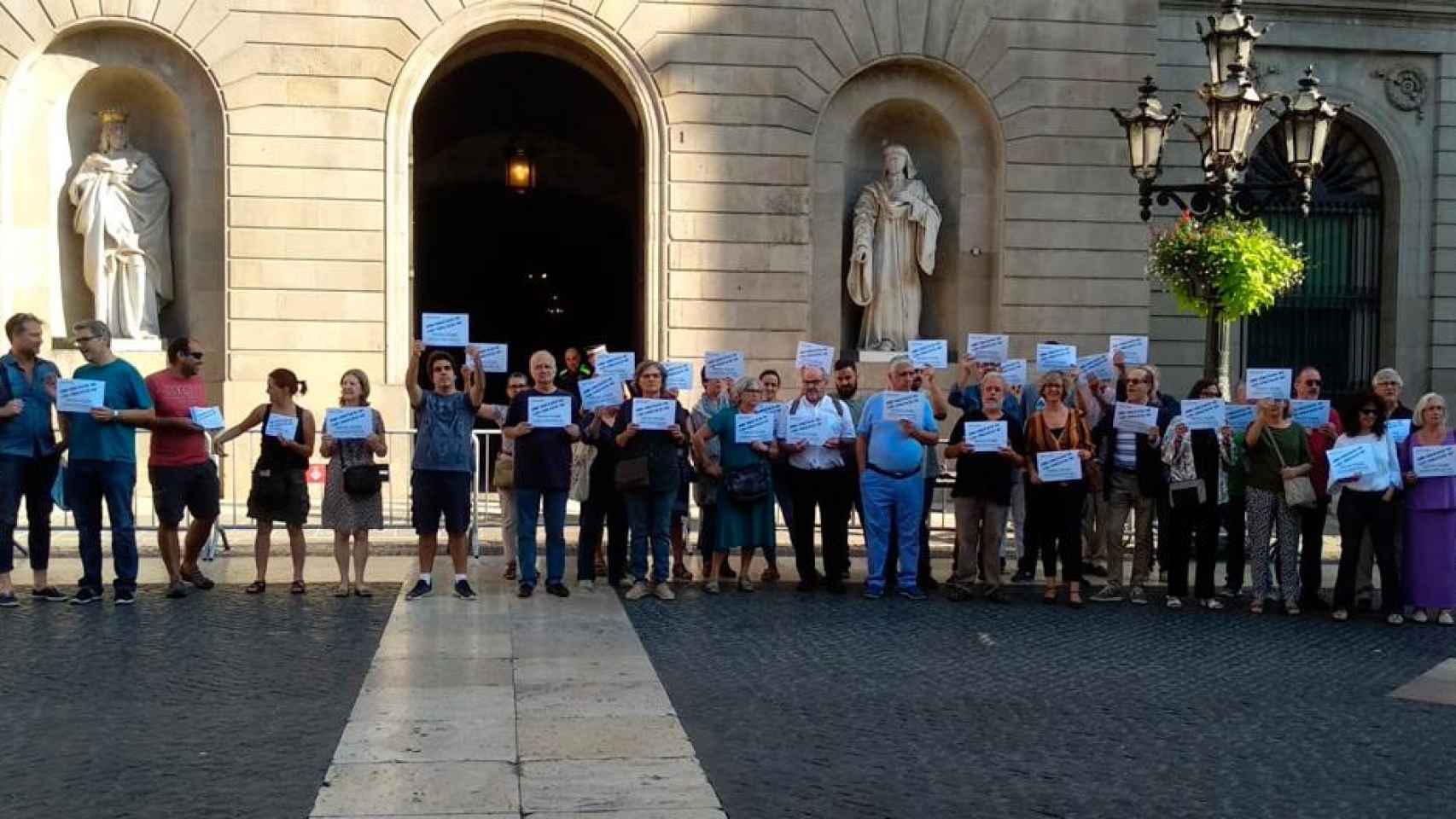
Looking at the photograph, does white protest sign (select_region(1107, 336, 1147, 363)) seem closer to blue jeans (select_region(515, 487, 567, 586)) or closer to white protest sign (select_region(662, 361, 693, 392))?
white protest sign (select_region(662, 361, 693, 392))

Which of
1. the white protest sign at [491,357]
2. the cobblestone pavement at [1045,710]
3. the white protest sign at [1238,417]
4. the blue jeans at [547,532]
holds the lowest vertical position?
the cobblestone pavement at [1045,710]

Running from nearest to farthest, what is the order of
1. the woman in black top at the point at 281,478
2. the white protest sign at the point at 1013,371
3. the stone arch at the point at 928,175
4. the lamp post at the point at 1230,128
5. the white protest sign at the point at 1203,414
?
1. the woman in black top at the point at 281,478
2. the white protest sign at the point at 1203,414
3. the white protest sign at the point at 1013,371
4. the lamp post at the point at 1230,128
5. the stone arch at the point at 928,175

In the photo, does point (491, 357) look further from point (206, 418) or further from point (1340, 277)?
point (1340, 277)

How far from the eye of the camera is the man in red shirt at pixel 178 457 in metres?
12.1

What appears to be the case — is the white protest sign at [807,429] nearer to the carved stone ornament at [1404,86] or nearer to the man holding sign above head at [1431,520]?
the man holding sign above head at [1431,520]

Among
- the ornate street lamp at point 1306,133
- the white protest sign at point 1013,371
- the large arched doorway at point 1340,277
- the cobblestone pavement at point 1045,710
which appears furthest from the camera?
the large arched doorway at point 1340,277

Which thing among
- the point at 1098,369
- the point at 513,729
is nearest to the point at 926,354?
the point at 1098,369

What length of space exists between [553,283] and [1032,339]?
13744 millimetres

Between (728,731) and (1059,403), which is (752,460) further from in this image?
(728,731)

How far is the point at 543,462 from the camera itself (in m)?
12.3

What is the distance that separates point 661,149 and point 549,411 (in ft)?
25.6

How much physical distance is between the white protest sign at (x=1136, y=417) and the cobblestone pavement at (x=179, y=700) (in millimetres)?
5783

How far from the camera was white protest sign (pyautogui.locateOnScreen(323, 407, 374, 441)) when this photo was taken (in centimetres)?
1201

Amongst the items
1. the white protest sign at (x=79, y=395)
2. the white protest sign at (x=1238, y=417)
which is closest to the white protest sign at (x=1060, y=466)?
the white protest sign at (x=1238, y=417)
